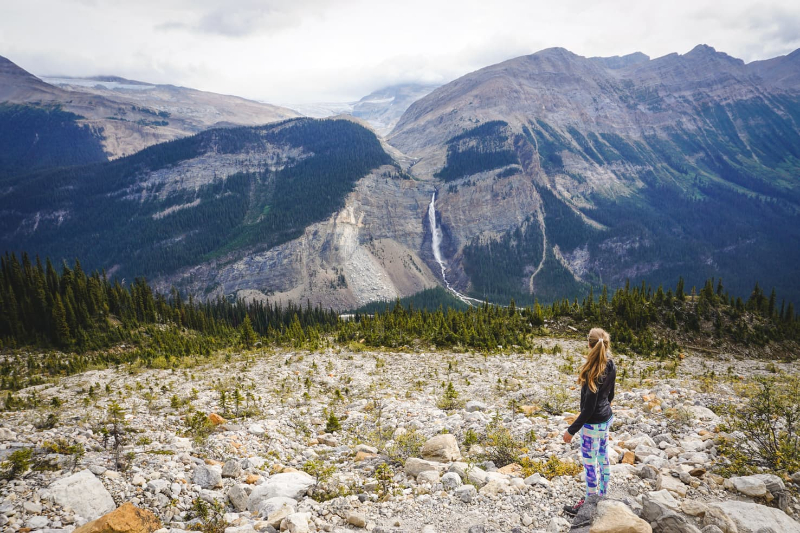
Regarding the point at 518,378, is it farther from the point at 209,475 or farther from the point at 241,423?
the point at 209,475

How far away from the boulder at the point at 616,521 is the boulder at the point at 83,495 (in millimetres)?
10417

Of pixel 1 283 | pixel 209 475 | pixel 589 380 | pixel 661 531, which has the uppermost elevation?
pixel 589 380

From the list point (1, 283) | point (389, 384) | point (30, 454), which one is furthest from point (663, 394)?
point (1, 283)

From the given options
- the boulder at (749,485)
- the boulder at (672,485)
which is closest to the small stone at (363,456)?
the boulder at (672,485)

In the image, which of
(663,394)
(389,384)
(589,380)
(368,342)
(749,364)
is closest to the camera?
(589,380)

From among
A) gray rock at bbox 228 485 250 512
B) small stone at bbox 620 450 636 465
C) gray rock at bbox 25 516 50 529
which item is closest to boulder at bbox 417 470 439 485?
gray rock at bbox 228 485 250 512

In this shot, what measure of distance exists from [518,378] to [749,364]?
971 inches

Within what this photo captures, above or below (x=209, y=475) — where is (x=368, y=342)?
below

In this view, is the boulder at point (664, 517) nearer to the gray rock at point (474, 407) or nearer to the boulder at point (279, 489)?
the boulder at point (279, 489)

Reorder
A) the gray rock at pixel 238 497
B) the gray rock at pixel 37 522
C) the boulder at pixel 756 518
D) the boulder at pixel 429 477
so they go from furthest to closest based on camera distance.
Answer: the boulder at pixel 429 477
the gray rock at pixel 238 497
the gray rock at pixel 37 522
the boulder at pixel 756 518

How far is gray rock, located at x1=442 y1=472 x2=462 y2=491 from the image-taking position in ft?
32.4

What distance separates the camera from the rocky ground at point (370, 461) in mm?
8250

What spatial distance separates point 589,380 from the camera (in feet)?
29.1

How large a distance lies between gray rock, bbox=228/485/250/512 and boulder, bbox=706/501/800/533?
1006 centimetres
